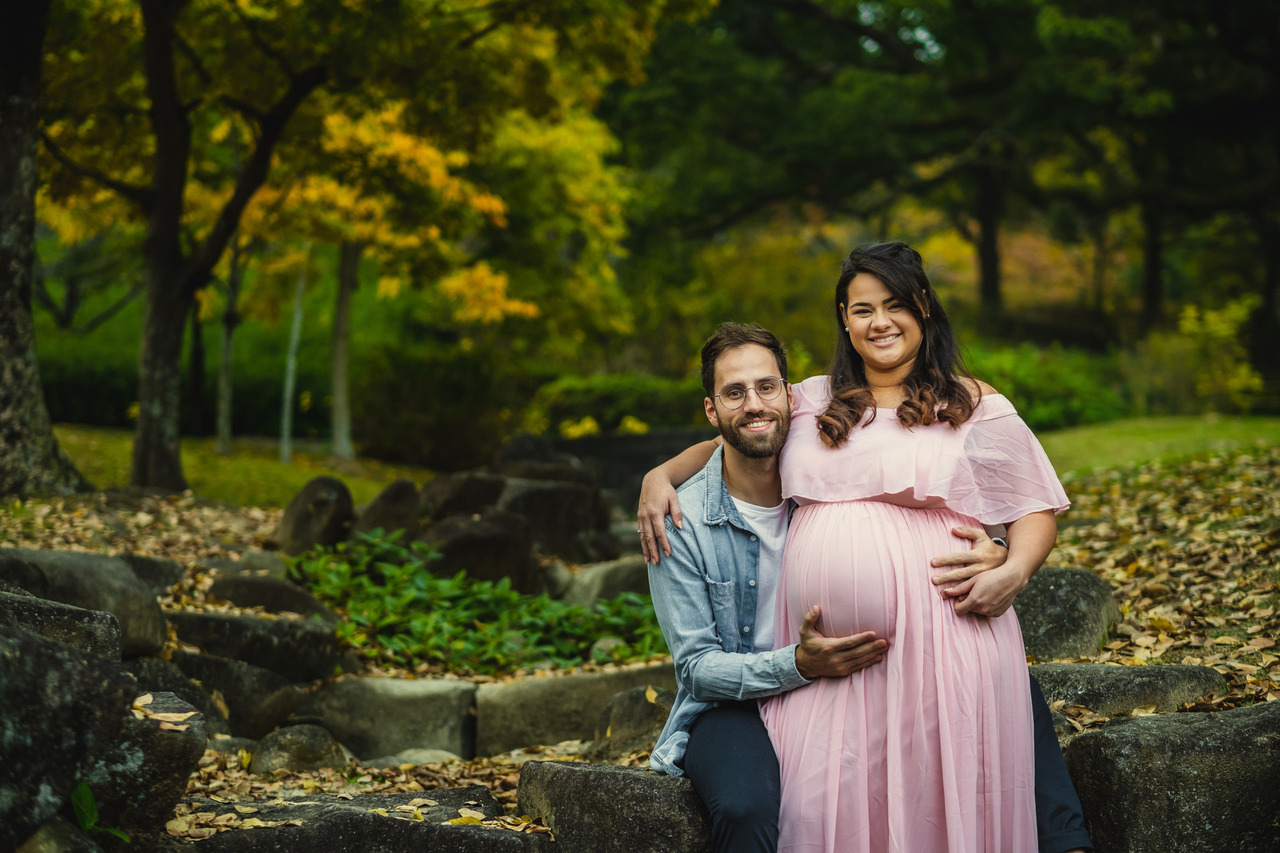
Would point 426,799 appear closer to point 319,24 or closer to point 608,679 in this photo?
point 608,679

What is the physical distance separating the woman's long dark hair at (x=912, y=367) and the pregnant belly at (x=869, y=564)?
246 millimetres

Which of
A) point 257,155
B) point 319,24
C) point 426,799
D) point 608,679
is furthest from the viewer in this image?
point 257,155

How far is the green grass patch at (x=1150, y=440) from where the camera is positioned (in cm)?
1091

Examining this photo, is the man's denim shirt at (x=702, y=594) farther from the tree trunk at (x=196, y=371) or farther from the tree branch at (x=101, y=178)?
the tree trunk at (x=196, y=371)

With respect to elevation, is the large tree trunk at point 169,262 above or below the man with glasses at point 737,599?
above

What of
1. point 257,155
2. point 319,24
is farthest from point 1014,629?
point 257,155

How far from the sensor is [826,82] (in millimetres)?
21312

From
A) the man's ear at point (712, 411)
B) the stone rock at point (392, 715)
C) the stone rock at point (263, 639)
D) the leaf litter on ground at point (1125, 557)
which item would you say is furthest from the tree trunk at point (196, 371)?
the man's ear at point (712, 411)

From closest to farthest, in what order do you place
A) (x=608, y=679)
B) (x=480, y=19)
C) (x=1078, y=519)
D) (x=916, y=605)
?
(x=916, y=605) → (x=608, y=679) → (x=1078, y=519) → (x=480, y=19)

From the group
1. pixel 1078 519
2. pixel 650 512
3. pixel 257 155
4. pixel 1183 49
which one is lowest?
pixel 1078 519

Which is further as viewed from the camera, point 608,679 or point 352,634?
point 352,634

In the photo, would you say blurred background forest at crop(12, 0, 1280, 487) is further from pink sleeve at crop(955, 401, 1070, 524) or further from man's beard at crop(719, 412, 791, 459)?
pink sleeve at crop(955, 401, 1070, 524)

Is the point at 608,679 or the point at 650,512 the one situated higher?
the point at 650,512

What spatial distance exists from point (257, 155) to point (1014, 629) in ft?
30.4
